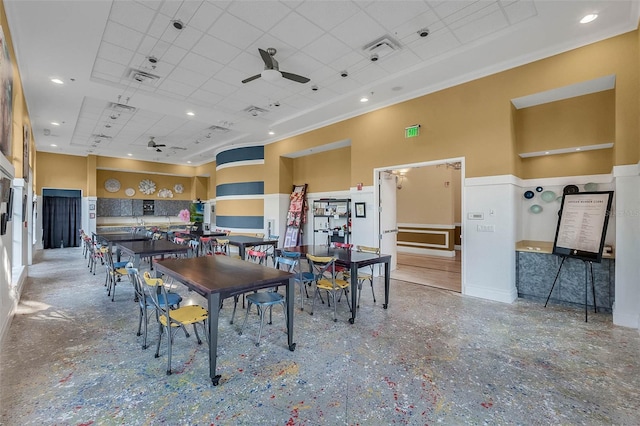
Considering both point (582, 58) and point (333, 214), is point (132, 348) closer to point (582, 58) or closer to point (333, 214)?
point (333, 214)

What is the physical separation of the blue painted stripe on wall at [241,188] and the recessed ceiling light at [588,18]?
304 inches

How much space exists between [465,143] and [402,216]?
5172 mm

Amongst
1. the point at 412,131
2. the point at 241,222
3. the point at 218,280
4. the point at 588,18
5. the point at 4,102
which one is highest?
the point at 588,18

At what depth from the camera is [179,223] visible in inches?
544

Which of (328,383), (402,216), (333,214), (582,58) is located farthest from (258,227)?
(582,58)

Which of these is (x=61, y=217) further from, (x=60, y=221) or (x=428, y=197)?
(x=428, y=197)

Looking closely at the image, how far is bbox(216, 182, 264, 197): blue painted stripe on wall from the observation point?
30.7 feet

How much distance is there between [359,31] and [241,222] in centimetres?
722

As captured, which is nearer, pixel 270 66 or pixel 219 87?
pixel 270 66

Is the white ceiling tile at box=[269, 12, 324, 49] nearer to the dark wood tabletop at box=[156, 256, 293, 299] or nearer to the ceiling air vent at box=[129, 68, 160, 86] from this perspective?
the ceiling air vent at box=[129, 68, 160, 86]

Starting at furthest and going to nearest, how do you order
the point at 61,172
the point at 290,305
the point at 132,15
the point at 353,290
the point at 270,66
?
the point at 61,172 → the point at 270,66 → the point at 353,290 → the point at 132,15 → the point at 290,305

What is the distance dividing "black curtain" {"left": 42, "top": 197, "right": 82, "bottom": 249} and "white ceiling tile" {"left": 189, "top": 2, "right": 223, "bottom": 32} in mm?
10851

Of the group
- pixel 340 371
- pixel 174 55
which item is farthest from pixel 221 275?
pixel 174 55

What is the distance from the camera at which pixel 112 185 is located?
12266 millimetres
